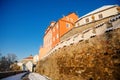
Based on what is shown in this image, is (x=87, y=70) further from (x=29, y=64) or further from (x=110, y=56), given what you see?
(x=29, y=64)

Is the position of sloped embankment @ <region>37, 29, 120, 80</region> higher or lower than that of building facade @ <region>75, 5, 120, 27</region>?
lower

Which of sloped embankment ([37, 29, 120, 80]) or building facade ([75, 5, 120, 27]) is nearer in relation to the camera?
sloped embankment ([37, 29, 120, 80])

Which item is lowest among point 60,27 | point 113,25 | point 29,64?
point 29,64

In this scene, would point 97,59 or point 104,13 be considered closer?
point 97,59

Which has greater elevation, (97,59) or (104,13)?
(104,13)

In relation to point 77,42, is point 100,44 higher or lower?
lower

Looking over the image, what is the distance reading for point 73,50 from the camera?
11.9 metres

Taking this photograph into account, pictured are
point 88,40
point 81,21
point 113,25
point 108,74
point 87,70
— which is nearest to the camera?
point 108,74

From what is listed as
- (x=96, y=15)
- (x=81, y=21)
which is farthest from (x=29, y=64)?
(x=96, y=15)

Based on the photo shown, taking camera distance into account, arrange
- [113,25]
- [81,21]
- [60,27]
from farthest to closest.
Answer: [60,27]
[81,21]
[113,25]

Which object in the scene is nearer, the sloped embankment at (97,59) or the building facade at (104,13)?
the sloped embankment at (97,59)

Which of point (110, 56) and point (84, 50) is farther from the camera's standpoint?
point (84, 50)

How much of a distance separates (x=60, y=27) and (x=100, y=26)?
21563mm

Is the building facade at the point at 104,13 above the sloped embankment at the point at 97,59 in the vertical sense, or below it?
above
